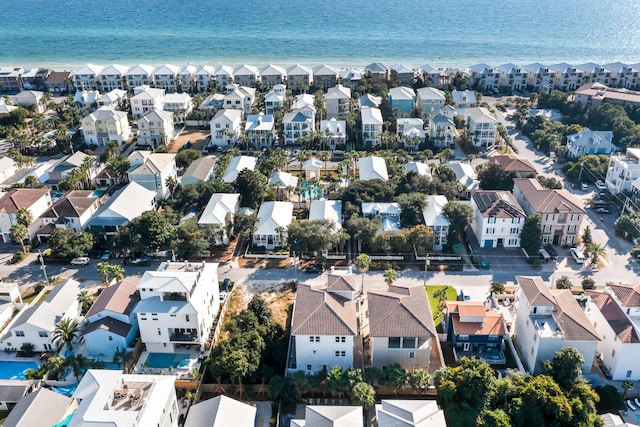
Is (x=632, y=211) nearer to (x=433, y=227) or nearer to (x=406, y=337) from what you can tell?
(x=433, y=227)

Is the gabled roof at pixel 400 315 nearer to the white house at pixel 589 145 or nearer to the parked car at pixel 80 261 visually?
the parked car at pixel 80 261

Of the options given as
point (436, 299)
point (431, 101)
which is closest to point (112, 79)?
point (431, 101)

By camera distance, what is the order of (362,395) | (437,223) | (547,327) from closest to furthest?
(362,395), (547,327), (437,223)

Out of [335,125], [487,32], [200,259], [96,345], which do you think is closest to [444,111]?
[335,125]

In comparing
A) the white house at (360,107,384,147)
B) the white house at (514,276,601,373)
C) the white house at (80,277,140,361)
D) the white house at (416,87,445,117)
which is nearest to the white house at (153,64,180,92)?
the white house at (360,107,384,147)

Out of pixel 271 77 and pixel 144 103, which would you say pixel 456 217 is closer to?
pixel 144 103

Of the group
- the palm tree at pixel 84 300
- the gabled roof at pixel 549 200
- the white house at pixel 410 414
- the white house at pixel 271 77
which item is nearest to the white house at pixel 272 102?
the white house at pixel 271 77
